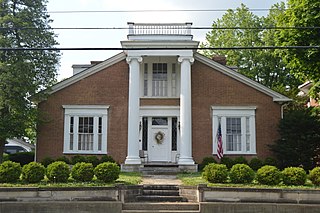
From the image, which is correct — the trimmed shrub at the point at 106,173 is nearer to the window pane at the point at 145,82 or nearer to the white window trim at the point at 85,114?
the white window trim at the point at 85,114

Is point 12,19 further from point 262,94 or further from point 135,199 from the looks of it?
point 262,94

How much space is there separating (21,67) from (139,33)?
22.7 feet

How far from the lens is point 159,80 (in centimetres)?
2508

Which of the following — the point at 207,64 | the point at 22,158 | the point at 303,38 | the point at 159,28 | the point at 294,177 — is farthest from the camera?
the point at 22,158

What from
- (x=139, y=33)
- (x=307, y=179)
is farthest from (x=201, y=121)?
(x=307, y=179)

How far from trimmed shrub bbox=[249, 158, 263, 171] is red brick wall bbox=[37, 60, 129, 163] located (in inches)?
→ 291

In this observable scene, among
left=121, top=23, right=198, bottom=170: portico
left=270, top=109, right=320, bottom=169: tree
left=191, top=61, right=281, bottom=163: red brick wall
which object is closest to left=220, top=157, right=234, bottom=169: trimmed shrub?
left=191, top=61, right=281, bottom=163: red brick wall

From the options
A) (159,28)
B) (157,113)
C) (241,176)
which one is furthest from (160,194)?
(159,28)

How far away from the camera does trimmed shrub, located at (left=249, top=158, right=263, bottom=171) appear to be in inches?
902

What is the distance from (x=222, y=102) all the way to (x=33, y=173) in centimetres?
1295

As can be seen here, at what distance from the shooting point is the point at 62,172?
1525 cm

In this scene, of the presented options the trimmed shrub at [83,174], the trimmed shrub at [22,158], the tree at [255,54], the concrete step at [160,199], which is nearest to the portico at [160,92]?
the concrete step at [160,199]

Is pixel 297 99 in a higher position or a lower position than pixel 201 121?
higher

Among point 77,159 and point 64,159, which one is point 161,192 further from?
point 64,159
